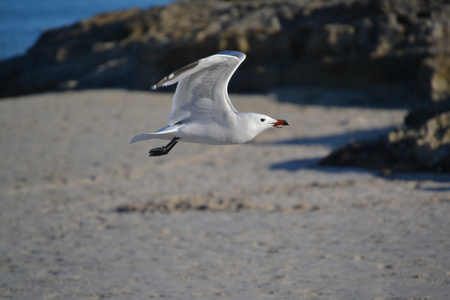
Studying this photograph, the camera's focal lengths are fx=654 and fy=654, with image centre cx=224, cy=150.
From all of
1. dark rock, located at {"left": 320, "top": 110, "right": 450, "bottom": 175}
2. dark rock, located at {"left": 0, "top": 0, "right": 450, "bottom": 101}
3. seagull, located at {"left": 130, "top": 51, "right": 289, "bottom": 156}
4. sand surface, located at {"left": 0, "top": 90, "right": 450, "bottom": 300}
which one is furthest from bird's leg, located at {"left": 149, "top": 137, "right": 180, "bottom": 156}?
dark rock, located at {"left": 0, "top": 0, "right": 450, "bottom": 101}

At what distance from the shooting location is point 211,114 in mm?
5617

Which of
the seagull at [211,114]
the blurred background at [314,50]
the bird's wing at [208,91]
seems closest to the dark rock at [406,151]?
the blurred background at [314,50]

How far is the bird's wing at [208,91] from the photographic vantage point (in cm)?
528

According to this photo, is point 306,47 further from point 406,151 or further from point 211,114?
point 211,114

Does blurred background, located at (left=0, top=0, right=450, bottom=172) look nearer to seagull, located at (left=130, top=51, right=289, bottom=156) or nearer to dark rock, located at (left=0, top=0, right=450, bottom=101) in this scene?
dark rock, located at (left=0, top=0, right=450, bottom=101)

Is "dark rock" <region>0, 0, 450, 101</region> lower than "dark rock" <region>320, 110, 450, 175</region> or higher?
higher

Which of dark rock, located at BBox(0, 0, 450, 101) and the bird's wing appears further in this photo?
dark rock, located at BBox(0, 0, 450, 101)

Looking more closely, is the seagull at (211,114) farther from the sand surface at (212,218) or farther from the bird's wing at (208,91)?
the sand surface at (212,218)

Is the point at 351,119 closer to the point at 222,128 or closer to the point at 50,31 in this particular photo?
the point at 222,128

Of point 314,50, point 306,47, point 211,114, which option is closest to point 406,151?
point 211,114

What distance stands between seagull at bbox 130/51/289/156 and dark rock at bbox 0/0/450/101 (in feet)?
29.8

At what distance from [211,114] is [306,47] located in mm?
10179

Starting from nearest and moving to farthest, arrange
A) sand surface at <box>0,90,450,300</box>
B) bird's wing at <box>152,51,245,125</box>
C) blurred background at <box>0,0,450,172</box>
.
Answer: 1. bird's wing at <box>152,51,245,125</box>
2. sand surface at <box>0,90,450,300</box>
3. blurred background at <box>0,0,450,172</box>

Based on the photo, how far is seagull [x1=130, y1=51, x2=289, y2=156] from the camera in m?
5.39
